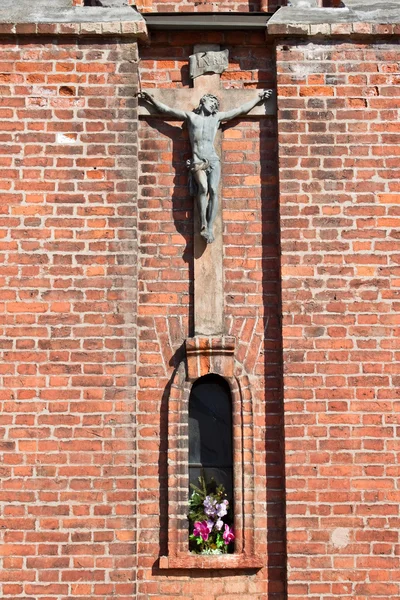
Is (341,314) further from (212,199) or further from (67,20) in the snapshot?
(67,20)

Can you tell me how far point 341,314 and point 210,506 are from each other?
161 centimetres

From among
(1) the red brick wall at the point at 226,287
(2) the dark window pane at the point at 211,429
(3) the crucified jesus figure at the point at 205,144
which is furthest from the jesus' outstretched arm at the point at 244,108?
(2) the dark window pane at the point at 211,429

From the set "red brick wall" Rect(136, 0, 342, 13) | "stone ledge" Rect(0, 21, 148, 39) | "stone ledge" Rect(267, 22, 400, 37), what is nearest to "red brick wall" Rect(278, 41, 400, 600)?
"stone ledge" Rect(267, 22, 400, 37)

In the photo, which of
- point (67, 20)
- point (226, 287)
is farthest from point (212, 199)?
point (67, 20)

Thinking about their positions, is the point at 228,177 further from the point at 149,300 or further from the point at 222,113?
the point at 149,300

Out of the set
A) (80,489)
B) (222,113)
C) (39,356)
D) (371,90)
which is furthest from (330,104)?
(80,489)

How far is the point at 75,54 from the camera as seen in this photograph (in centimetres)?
707

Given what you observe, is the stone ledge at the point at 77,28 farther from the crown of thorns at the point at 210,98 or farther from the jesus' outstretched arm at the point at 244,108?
the jesus' outstretched arm at the point at 244,108

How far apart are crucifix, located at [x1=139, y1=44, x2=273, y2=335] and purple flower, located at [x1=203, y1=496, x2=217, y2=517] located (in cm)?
116

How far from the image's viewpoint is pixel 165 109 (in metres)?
7.07

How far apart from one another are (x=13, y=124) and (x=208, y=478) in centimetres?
289

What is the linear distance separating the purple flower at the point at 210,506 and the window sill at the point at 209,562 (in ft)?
0.94

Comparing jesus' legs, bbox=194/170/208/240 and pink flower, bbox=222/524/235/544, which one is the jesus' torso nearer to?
jesus' legs, bbox=194/170/208/240

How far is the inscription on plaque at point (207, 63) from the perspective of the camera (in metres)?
7.18
